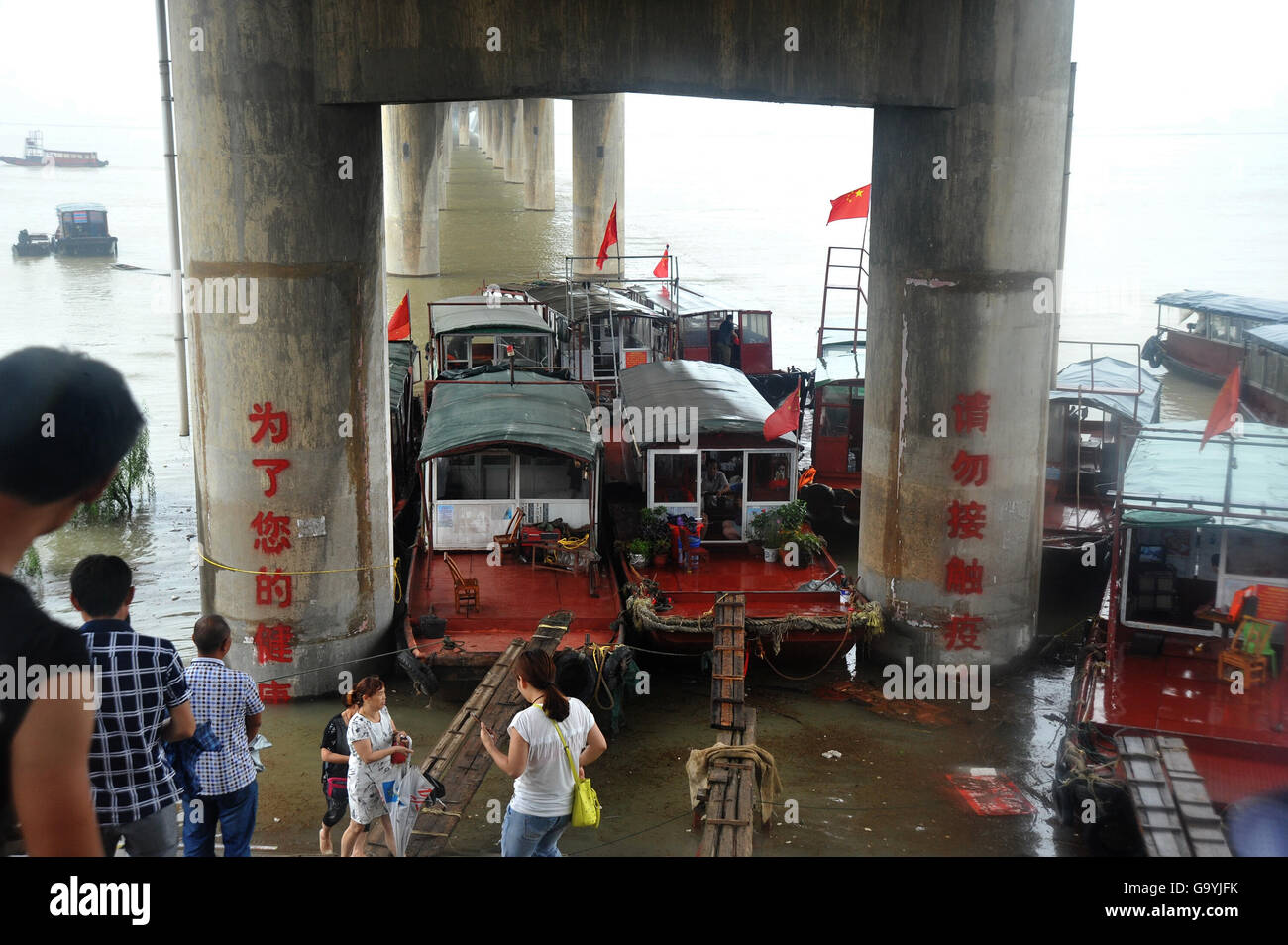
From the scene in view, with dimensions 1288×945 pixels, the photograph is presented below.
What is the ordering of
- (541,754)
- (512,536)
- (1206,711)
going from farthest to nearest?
(512,536) → (1206,711) → (541,754)

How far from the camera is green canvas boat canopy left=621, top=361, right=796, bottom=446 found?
654 inches

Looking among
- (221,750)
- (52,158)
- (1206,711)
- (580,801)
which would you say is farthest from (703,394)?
(52,158)

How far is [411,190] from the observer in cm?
4812

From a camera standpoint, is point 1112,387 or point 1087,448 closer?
point 1087,448

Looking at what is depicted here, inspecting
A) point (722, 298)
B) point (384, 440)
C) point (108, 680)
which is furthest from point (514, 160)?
point (108, 680)

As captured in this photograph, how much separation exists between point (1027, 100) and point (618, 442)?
9.41 metres

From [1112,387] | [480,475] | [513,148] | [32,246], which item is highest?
[513,148]

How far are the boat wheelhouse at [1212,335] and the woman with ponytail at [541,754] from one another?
25.7 meters

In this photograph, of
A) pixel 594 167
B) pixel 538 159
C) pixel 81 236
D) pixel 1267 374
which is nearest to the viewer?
pixel 1267 374

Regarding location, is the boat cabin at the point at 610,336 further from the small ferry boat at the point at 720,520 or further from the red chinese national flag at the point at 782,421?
the red chinese national flag at the point at 782,421

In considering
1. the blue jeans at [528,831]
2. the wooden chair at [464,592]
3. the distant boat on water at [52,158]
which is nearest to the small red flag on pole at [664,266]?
the wooden chair at [464,592]

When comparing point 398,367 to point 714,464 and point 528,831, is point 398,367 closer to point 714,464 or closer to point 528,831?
point 714,464

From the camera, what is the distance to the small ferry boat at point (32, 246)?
53000 millimetres

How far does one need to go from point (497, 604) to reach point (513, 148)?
89712 mm
